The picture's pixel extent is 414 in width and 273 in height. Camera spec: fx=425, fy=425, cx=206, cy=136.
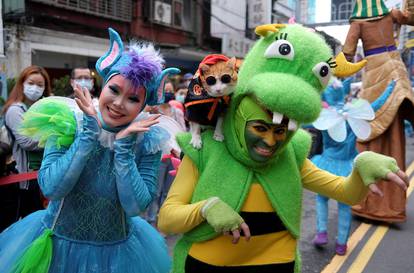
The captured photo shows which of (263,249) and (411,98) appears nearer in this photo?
(263,249)

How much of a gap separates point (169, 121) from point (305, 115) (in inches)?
37.4

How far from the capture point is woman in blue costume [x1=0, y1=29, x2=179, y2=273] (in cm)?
190

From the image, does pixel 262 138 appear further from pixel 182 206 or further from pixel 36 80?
pixel 36 80

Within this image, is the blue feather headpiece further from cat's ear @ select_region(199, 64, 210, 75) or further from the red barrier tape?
the red barrier tape

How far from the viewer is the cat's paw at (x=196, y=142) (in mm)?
2076

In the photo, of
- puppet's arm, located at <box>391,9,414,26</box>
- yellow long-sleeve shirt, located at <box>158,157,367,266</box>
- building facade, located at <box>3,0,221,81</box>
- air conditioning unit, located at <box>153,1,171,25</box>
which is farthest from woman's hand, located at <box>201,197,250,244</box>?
air conditioning unit, located at <box>153,1,171,25</box>

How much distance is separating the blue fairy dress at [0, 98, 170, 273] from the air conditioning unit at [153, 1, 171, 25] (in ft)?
47.2

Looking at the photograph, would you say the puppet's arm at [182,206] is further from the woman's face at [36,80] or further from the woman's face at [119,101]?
the woman's face at [36,80]

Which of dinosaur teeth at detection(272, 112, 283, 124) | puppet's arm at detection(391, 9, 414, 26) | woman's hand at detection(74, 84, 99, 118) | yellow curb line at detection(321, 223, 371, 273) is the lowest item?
yellow curb line at detection(321, 223, 371, 273)

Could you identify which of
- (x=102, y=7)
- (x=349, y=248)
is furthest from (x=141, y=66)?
(x=102, y=7)

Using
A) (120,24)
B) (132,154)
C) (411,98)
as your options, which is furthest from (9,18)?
(132,154)

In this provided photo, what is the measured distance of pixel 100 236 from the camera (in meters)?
2.12

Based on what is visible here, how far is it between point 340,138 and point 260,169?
2.14 m

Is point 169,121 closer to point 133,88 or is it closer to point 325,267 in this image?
point 133,88
